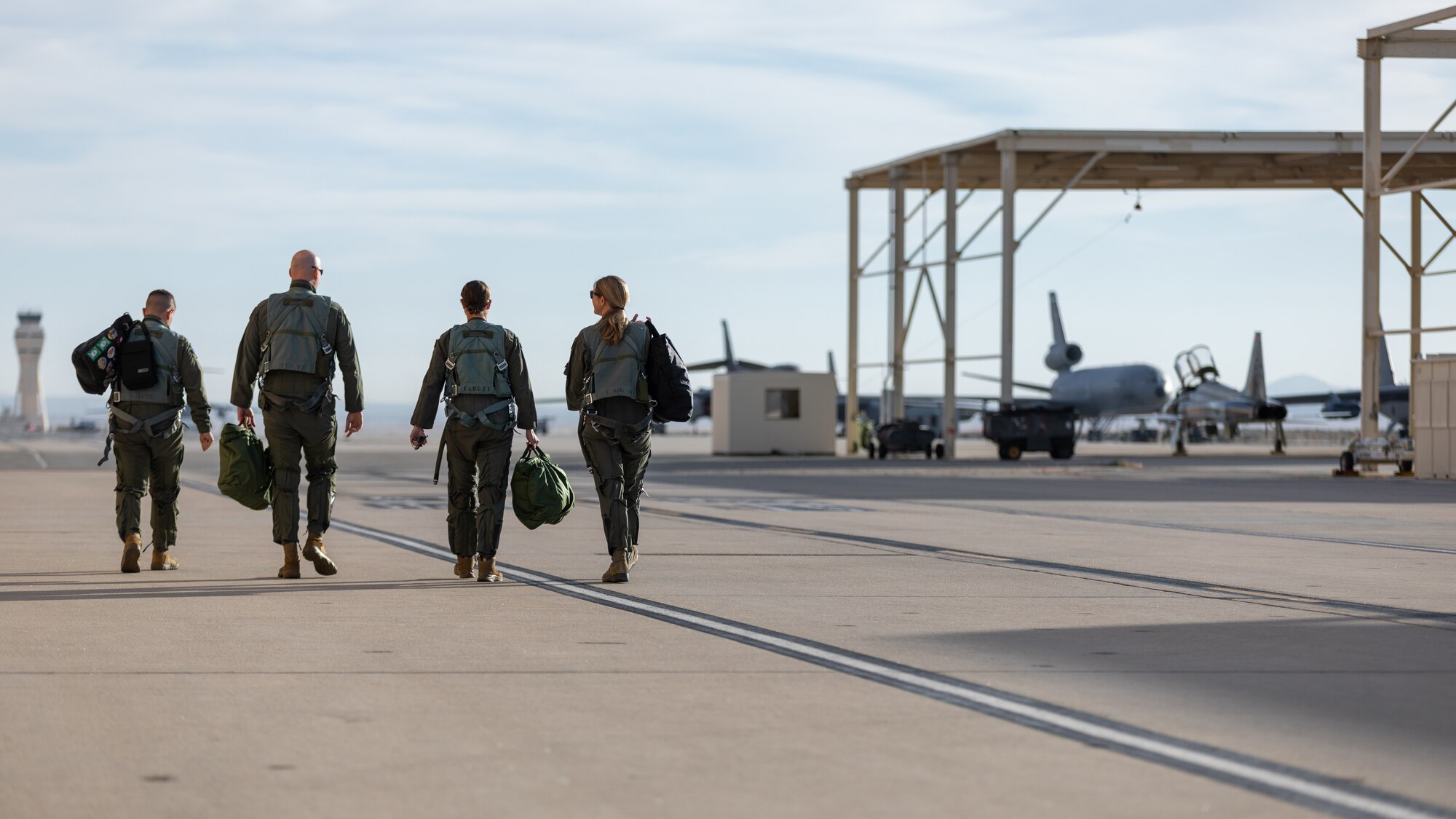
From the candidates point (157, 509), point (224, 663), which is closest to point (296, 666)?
point (224, 663)

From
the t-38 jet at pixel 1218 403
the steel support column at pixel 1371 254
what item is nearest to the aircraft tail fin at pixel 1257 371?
the t-38 jet at pixel 1218 403

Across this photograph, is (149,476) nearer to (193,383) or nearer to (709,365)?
(193,383)

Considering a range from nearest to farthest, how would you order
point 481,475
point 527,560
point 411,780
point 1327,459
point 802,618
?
1. point 411,780
2. point 802,618
3. point 481,475
4. point 527,560
5. point 1327,459

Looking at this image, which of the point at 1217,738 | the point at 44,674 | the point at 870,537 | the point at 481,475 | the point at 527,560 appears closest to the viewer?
the point at 1217,738

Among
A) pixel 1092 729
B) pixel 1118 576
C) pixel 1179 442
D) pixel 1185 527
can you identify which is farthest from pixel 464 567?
pixel 1179 442

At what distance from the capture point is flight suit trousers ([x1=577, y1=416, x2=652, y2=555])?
32.7 ft

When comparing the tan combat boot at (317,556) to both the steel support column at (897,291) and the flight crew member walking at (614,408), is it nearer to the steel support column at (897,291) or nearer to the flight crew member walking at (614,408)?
the flight crew member walking at (614,408)

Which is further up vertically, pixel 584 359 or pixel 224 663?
pixel 584 359

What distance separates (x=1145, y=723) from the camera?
533cm

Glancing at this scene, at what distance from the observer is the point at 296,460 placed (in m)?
10.1

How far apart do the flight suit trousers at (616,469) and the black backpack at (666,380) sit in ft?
0.59

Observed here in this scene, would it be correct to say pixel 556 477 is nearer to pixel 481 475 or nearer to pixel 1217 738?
pixel 481 475

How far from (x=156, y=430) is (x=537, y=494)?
251 cm

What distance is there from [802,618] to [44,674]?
3.55 m
